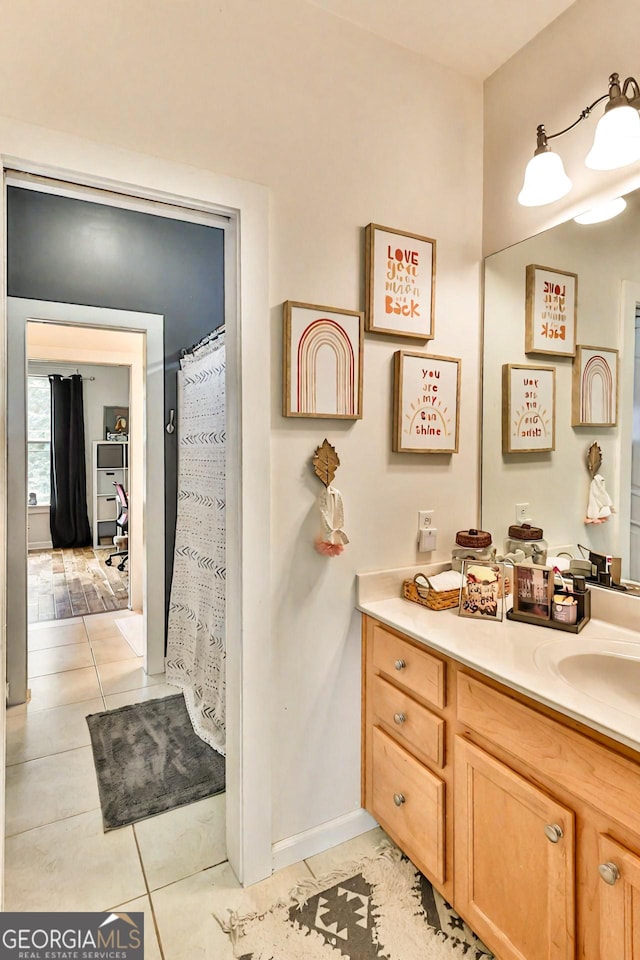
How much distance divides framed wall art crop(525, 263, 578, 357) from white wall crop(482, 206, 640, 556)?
2 centimetres

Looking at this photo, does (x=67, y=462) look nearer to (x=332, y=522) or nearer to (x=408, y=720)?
(x=332, y=522)

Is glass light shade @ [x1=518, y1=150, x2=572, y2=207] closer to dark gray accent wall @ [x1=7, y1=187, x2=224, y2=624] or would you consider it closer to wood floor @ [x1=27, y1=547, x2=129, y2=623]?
dark gray accent wall @ [x1=7, y1=187, x2=224, y2=624]

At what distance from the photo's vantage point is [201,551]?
2.48 meters

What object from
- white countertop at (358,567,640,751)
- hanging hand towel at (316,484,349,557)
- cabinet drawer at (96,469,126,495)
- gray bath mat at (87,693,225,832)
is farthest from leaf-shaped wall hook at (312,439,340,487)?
cabinet drawer at (96,469,126,495)

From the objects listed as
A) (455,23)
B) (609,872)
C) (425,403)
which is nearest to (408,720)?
(609,872)

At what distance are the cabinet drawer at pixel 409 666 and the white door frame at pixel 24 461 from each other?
177 centimetres

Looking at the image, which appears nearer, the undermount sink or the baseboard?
the undermount sink

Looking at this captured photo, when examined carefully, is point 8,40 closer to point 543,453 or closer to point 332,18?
point 332,18

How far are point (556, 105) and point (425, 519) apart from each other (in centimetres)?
145

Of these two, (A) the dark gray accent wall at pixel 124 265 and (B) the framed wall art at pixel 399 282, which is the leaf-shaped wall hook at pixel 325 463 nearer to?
(B) the framed wall art at pixel 399 282

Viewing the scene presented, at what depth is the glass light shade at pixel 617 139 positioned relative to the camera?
1.27 m

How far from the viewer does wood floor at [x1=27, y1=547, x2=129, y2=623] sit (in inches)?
163

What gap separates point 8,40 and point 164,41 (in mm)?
389

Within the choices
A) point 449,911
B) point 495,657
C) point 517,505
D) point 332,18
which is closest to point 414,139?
point 332,18
